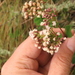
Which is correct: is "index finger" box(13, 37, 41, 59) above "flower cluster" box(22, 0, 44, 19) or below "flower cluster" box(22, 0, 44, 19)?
below

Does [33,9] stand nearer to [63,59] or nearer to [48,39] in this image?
[48,39]

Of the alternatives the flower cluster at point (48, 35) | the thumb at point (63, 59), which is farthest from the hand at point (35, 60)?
the flower cluster at point (48, 35)

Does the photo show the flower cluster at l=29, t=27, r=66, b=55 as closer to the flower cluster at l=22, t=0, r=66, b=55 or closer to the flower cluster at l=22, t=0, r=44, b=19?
the flower cluster at l=22, t=0, r=66, b=55

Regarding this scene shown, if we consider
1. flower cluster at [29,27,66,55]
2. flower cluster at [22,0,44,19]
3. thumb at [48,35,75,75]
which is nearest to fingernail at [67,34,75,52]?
thumb at [48,35,75,75]

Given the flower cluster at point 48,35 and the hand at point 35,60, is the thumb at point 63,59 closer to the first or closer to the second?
the hand at point 35,60

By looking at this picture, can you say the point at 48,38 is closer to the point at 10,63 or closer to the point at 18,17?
the point at 10,63

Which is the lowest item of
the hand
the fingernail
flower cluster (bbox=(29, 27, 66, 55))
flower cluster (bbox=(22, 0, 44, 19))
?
the hand

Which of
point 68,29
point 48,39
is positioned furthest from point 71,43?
point 48,39

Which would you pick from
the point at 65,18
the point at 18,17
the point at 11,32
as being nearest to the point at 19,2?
the point at 18,17
